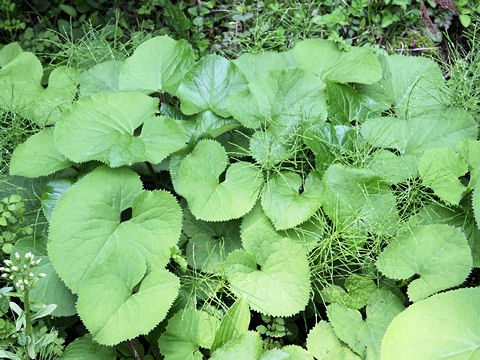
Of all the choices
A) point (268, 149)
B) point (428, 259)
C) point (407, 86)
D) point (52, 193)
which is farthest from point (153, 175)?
point (407, 86)

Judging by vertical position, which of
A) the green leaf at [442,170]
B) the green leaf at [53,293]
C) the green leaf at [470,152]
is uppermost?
the green leaf at [470,152]

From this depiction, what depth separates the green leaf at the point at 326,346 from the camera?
141cm

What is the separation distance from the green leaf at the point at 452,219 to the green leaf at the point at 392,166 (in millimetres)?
154

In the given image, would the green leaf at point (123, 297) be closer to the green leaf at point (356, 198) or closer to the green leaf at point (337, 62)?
the green leaf at point (356, 198)

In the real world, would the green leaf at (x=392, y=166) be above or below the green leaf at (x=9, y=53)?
above

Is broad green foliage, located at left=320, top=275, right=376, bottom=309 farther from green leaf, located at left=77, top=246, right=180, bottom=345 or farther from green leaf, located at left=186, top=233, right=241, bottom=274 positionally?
green leaf, located at left=77, top=246, right=180, bottom=345

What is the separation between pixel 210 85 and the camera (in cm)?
190

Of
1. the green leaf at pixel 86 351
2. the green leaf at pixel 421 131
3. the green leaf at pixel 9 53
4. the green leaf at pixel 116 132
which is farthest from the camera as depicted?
the green leaf at pixel 9 53

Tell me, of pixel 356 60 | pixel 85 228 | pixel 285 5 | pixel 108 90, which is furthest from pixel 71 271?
pixel 285 5

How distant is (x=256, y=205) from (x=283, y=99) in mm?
492

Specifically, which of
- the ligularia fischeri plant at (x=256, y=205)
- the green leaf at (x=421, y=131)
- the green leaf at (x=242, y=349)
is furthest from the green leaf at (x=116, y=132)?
the green leaf at (x=421, y=131)

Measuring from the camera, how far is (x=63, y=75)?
86.4 inches

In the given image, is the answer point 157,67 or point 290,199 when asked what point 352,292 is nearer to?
point 290,199

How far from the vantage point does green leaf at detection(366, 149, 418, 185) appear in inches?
66.2
